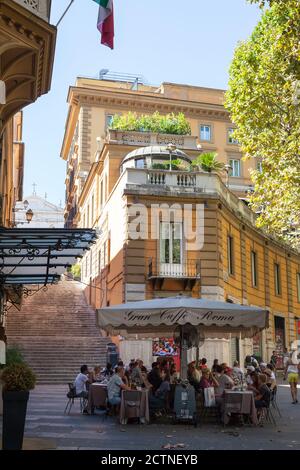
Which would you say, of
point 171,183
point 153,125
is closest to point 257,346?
point 171,183

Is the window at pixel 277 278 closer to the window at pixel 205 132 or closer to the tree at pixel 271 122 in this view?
the tree at pixel 271 122

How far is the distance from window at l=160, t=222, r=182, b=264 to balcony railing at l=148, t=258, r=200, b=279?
272 millimetres

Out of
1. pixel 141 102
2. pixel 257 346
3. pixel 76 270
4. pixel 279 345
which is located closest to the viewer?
pixel 257 346

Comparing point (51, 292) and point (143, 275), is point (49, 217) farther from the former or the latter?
point (143, 275)

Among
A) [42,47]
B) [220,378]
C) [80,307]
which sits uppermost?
[42,47]

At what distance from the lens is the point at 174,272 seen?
24281mm

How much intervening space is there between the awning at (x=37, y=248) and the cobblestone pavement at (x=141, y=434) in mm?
3473

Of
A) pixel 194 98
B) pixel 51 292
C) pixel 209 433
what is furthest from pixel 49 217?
pixel 209 433

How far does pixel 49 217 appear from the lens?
317ft

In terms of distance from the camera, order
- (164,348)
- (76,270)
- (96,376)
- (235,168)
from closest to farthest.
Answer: (96,376) → (164,348) → (76,270) → (235,168)

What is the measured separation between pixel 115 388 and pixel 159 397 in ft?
3.45

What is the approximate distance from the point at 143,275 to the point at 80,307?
921 cm

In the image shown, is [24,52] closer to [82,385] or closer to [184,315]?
[184,315]

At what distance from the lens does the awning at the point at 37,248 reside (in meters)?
11.2
